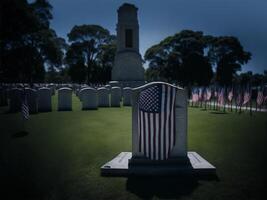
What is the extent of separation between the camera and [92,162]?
4578 mm

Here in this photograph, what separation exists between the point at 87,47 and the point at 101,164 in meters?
51.0

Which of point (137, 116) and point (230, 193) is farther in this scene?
point (137, 116)

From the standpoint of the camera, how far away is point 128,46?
3281cm

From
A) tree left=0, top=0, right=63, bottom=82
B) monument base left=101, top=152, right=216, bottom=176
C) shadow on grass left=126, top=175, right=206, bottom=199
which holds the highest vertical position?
tree left=0, top=0, right=63, bottom=82

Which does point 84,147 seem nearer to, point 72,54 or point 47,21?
point 47,21

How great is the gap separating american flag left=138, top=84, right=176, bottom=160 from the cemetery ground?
0.52 metres

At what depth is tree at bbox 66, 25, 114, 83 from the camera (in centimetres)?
5200

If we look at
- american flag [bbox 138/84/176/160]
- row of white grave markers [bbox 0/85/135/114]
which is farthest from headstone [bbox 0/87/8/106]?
american flag [bbox 138/84/176/160]

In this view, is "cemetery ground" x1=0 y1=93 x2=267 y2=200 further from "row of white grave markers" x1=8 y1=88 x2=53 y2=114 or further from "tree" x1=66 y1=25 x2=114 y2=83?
"tree" x1=66 y1=25 x2=114 y2=83

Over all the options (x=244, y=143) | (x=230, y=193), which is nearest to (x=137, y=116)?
(x=230, y=193)

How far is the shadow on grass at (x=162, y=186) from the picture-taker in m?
3.24

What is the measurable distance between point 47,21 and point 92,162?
39.2 meters

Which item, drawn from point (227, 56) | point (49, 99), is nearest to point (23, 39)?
point (49, 99)

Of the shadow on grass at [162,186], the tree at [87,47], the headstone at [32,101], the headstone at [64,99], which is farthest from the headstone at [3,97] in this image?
the tree at [87,47]
